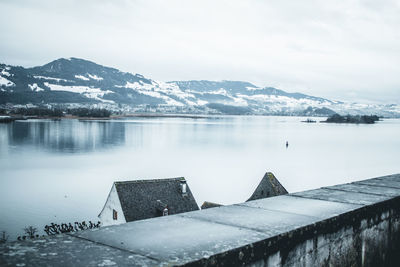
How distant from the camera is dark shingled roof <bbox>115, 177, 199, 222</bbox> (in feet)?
77.5

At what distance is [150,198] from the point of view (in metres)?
24.5

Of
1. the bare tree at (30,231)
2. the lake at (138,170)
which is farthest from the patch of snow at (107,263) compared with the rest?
the lake at (138,170)

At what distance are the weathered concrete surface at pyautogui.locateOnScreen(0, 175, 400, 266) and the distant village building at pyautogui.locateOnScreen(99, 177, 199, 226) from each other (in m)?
20.2

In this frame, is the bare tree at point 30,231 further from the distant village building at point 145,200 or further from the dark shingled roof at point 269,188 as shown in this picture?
the dark shingled roof at point 269,188

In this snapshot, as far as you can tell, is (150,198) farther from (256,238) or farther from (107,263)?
(107,263)

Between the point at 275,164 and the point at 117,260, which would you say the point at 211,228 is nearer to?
the point at 117,260

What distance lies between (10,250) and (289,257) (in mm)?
1600

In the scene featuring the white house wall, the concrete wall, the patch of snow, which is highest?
the patch of snow

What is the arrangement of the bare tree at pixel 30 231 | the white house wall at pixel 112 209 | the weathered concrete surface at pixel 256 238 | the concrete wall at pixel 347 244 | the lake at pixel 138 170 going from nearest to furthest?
the weathered concrete surface at pixel 256 238 < the concrete wall at pixel 347 244 < the white house wall at pixel 112 209 < the bare tree at pixel 30 231 < the lake at pixel 138 170

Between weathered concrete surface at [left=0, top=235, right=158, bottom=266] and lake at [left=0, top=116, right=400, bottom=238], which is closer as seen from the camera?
weathered concrete surface at [left=0, top=235, right=158, bottom=266]

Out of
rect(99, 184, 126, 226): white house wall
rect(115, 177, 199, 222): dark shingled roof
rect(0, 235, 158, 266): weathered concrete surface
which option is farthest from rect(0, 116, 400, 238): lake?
rect(0, 235, 158, 266): weathered concrete surface

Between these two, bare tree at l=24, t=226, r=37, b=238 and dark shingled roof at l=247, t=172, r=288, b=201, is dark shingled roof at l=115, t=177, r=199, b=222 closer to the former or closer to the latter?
dark shingled roof at l=247, t=172, r=288, b=201

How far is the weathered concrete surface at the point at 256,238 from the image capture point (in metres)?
1.95

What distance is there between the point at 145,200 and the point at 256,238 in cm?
2264
